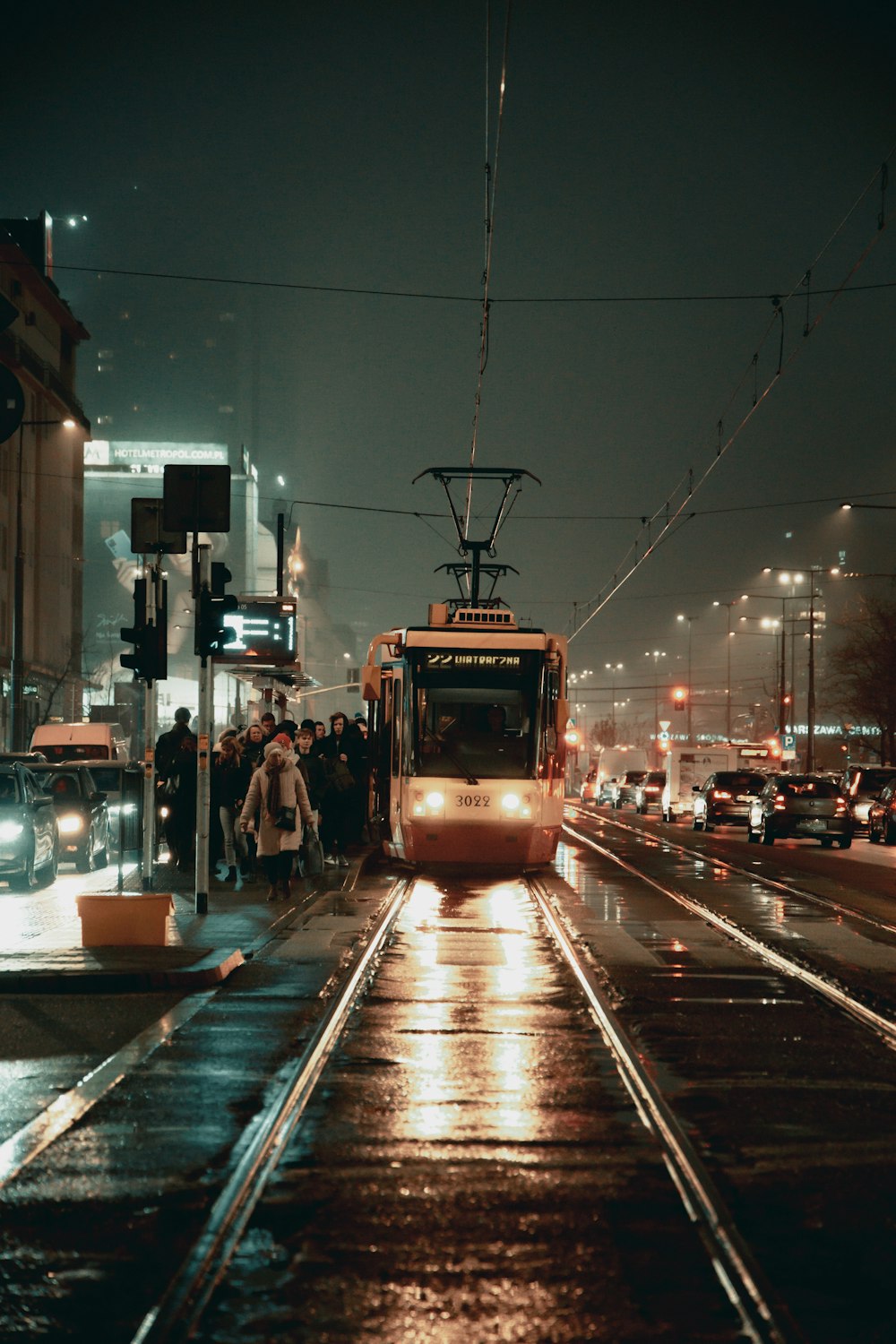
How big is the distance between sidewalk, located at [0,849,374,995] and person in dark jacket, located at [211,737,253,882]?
3.45 ft

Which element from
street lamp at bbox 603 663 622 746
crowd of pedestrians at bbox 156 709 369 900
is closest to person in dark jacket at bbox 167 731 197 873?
crowd of pedestrians at bbox 156 709 369 900

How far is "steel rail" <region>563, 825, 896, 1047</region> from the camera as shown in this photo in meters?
9.94

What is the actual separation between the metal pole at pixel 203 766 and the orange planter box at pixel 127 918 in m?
2.39

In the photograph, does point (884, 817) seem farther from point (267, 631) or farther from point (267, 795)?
point (267, 795)

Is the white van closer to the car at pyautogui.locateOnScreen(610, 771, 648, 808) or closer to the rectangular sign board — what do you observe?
the rectangular sign board

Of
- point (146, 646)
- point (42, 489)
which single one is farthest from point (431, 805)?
point (42, 489)

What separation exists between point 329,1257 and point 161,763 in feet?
53.7

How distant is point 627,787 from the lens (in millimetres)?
69312

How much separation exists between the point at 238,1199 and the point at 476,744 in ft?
53.0

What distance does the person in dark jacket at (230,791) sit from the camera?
1975 centimetres

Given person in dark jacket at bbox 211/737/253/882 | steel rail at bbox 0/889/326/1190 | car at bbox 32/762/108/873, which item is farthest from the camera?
car at bbox 32/762/108/873

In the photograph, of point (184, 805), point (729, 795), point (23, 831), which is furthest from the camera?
point (729, 795)

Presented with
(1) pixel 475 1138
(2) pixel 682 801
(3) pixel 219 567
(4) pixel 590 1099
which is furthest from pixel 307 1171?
(2) pixel 682 801

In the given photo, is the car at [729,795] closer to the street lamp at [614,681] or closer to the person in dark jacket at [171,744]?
the person in dark jacket at [171,744]
